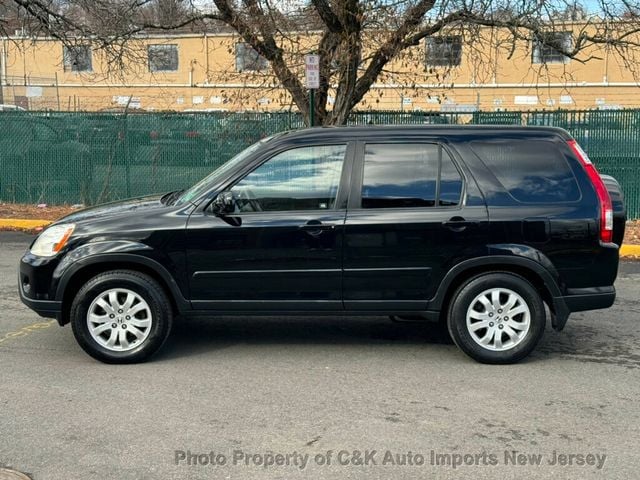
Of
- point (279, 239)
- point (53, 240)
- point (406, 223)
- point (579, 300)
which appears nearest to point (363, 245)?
point (406, 223)

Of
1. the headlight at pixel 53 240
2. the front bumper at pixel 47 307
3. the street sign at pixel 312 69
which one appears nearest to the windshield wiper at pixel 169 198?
the headlight at pixel 53 240

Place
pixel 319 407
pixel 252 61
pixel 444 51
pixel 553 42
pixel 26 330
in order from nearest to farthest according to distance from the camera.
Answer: pixel 319 407 < pixel 26 330 < pixel 553 42 < pixel 444 51 < pixel 252 61

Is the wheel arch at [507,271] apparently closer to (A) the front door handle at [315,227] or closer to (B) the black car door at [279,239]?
(B) the black car door at [279,239]

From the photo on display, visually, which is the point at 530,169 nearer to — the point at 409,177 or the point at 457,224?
the point at 457,224

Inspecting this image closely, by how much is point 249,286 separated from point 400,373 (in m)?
1.30

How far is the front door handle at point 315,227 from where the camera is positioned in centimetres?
533

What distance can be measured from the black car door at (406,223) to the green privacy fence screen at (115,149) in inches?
321

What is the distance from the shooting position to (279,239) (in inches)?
210

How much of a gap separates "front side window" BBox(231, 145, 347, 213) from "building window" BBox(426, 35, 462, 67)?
8260 millimetres

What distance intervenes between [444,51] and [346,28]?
255cm

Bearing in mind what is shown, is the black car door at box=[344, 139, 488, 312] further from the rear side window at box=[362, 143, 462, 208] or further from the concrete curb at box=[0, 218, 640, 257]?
the concrete curb at box=[0, 218, 640, 257]

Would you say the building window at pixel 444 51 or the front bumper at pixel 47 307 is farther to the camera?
the building window at pixel 444 51

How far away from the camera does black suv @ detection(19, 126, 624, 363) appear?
5344 millimetres

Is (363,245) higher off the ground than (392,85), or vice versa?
(392,85)
